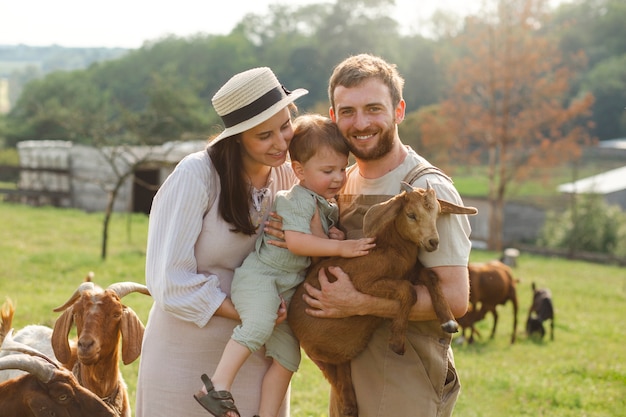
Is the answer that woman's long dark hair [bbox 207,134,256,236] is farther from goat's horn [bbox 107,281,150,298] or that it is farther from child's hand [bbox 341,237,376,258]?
goat's horn [bbox 107,281,150,298]

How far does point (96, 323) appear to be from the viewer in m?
5.07

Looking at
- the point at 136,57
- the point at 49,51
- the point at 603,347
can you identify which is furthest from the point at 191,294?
the point at 49,51

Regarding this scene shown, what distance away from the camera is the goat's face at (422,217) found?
3.77 m

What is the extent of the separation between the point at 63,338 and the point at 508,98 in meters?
31.1

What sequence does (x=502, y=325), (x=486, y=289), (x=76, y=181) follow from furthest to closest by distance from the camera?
(x=76, y=181), (x=502, y=325), (x=486, y=289)

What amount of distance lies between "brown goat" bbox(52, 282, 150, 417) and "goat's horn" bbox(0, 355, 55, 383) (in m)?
0.78

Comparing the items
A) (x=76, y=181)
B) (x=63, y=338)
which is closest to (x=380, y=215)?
(x=63, y=338)

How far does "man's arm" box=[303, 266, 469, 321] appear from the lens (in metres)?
3.95

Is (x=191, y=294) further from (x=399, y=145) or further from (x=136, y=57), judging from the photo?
(x=136, y=57)

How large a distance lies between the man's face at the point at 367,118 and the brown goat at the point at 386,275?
431 mm

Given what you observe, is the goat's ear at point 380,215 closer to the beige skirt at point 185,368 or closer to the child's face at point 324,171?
the child's face at point 324,171

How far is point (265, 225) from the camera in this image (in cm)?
413

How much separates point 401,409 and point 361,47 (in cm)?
5618

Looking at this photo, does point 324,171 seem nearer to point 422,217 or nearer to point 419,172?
point 419,172
